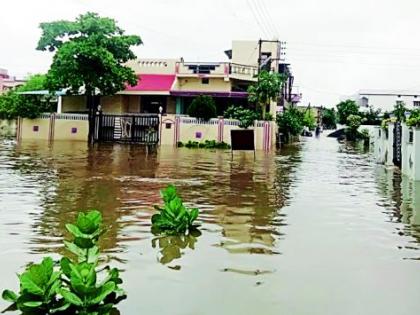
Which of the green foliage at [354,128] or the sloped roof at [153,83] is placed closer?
the sloped roof at [153,83]

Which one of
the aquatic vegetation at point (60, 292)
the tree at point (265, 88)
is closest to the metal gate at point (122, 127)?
the tree at point (265, 88)

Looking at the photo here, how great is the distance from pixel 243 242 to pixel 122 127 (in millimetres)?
25565

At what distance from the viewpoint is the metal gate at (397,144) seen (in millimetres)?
16791

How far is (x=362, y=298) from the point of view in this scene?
4.23 meters

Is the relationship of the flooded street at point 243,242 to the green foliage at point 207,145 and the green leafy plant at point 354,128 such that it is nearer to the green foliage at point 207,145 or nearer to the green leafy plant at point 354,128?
the green foliage at point 207,145

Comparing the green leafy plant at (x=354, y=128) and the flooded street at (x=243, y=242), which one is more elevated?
the green leafy plant at (x=354, y=128)

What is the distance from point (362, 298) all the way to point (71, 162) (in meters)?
12.8

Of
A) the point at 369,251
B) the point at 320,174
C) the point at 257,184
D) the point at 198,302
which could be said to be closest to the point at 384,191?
the point at 257,184

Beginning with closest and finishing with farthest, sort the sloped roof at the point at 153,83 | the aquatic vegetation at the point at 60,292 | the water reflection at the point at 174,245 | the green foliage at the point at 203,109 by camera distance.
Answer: the aquatic vegetation at the point at 60,292 → the water reflection at the point at 174,245 → the green foliage at the point at 203,109 → the sloped roof at the point at 153,83

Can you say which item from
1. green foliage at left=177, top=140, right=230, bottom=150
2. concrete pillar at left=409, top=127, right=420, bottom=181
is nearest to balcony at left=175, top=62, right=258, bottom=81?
green foliage at left=177, top=140, right=230, bottom=150

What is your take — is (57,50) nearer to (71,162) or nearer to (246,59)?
(71,162)

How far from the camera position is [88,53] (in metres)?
26.6

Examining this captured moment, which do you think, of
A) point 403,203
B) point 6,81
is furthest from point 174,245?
point 6,81

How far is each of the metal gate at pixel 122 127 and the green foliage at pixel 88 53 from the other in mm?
2468
